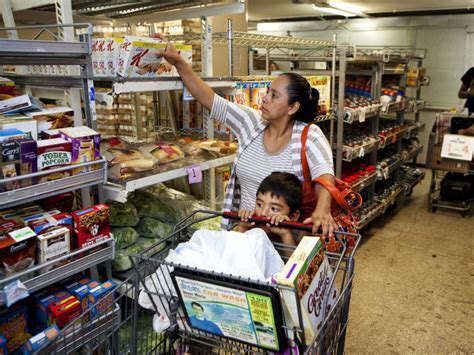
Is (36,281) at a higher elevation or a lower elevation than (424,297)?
higher

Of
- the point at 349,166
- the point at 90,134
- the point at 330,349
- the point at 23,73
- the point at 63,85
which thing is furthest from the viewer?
the point at 349,166

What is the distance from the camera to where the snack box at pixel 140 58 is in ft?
5.72

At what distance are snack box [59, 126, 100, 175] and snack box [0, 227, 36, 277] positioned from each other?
0.93 feet

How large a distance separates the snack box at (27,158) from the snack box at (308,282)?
96cm

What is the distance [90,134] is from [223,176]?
1172mm

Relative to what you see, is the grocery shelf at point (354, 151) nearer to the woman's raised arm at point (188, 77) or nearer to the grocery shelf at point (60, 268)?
the woman's raised arm at point (188, 77)

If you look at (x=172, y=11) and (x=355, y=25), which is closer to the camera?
(x=172, y=11)

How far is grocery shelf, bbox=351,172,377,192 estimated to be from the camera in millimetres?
3907

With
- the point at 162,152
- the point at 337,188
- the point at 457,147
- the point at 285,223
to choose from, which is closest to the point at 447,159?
the point at 457,147

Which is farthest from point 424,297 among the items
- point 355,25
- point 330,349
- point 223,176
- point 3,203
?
point 355,25

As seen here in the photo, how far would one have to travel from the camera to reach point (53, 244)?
154 cm

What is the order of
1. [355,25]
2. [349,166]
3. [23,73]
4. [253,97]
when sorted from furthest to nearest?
[355,25] < [349,166] < [253,97] < [23,73]

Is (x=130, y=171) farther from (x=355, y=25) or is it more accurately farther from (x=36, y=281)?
(x=355, y=25)

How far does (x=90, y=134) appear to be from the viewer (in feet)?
5.35
